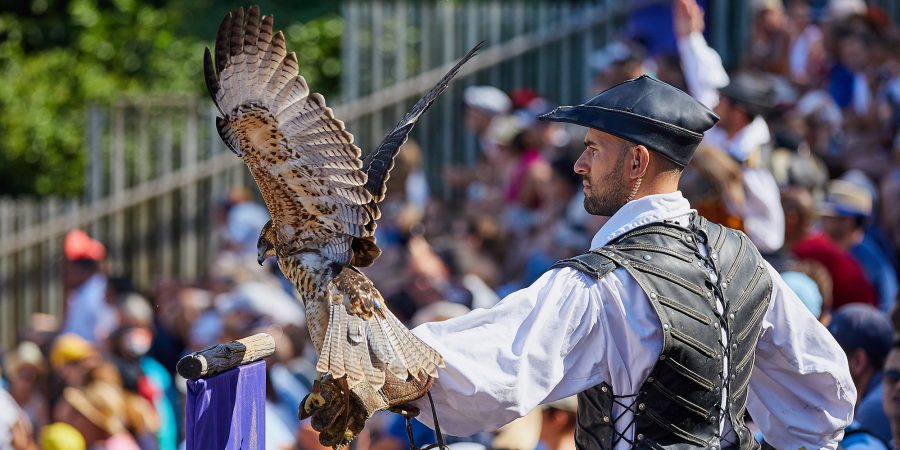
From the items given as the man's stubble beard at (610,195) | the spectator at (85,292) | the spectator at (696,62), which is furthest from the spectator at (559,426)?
the spectator at (85,292)

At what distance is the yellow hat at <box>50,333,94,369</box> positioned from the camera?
330 inches

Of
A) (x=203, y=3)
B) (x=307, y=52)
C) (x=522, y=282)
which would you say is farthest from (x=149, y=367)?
(x=307, y=52)

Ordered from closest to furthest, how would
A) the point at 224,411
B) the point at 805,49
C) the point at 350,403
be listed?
the point at 350,403 < the point at 224,411 < the point at 805,49

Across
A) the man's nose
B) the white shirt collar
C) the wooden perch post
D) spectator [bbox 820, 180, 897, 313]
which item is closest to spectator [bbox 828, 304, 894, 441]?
spectator [bbox 820, 180, 897, 313]

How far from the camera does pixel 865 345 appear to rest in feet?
17.9

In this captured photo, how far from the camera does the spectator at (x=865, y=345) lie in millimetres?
5410

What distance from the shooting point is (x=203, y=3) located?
580 inches

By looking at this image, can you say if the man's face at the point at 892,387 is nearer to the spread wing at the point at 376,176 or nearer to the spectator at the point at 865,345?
the spectator at the point at 865,345

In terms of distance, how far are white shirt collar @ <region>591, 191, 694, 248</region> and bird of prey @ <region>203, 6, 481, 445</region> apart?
0.61 metres

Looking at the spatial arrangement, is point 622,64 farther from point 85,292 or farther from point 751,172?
point 85,292

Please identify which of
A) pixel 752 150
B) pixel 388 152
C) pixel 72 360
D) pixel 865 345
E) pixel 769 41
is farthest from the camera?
pixel 769 41

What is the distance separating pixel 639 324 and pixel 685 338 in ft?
0.38

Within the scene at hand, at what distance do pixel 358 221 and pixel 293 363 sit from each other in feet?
12.7

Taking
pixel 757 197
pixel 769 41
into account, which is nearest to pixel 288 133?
pixel 757 197
